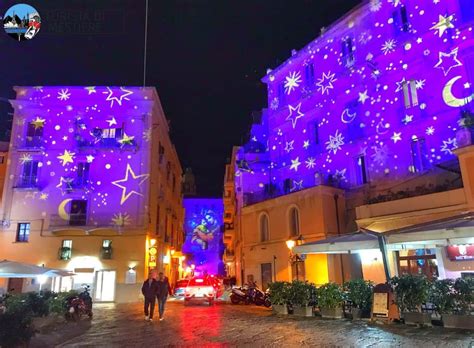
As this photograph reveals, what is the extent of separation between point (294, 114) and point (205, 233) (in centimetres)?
4760

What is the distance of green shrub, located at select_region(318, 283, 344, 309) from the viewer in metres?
13.9

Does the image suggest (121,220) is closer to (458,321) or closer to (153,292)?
(153,292)

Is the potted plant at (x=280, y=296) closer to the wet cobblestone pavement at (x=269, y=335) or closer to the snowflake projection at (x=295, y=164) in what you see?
the wet cobblestone pavement at (x=269, y=335)

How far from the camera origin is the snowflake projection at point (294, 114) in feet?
93.5

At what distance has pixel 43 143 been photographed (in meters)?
29.7

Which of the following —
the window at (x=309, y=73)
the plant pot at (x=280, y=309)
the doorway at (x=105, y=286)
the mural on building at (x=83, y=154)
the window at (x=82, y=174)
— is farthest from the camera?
the window at (x=82, y=174)

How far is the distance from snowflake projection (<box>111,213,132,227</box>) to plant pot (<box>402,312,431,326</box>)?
21451 millimetres

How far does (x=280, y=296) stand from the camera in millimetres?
15906

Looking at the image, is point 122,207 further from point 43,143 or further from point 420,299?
point 420,299

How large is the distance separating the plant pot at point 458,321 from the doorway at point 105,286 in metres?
22.6

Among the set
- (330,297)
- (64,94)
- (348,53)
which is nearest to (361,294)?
(330,297)

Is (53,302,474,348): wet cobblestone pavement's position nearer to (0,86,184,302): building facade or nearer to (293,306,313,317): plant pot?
(293,306,313,317): plant pot

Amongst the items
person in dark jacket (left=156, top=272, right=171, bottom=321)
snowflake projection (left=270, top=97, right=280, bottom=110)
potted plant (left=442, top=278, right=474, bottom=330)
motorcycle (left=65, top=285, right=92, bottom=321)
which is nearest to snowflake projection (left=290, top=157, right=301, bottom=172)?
snowflake projection (left=270, top=97, right=280, bottom=110)

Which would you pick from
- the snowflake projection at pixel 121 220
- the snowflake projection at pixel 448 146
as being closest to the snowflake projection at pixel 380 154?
the snowflake projection at pixel 448 146
